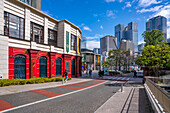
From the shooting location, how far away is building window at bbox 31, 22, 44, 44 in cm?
2005

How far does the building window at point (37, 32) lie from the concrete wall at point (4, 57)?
6196 mm

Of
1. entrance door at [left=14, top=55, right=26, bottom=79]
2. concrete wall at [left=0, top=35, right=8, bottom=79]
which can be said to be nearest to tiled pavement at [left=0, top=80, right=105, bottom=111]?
concrete wall at [left=0, top=35, right=8, bottom=79]

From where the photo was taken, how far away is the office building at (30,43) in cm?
1489

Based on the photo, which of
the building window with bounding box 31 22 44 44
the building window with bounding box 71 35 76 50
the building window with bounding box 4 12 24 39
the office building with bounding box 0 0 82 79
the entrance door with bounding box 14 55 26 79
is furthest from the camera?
the building window with bounding box 71 35 76 50

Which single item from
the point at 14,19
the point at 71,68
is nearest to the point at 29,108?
the point at 14,19

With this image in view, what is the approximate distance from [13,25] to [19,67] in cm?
691

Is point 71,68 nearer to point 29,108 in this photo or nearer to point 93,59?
point 29,108

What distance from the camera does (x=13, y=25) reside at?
1706cm

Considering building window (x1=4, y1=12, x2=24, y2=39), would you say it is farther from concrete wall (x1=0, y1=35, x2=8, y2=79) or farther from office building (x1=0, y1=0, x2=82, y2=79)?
concrete wall (x1=0, y1=35, x2=8, y2=79)

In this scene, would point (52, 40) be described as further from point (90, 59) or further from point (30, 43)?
point (90, 59)

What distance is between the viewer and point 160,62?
15.6 meters

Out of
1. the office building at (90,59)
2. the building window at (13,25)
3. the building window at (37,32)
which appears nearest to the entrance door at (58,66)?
the building window at (37,32)

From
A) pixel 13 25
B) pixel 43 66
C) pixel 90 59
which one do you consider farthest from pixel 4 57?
pixel 90 59

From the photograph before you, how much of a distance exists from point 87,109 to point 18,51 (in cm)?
1413
